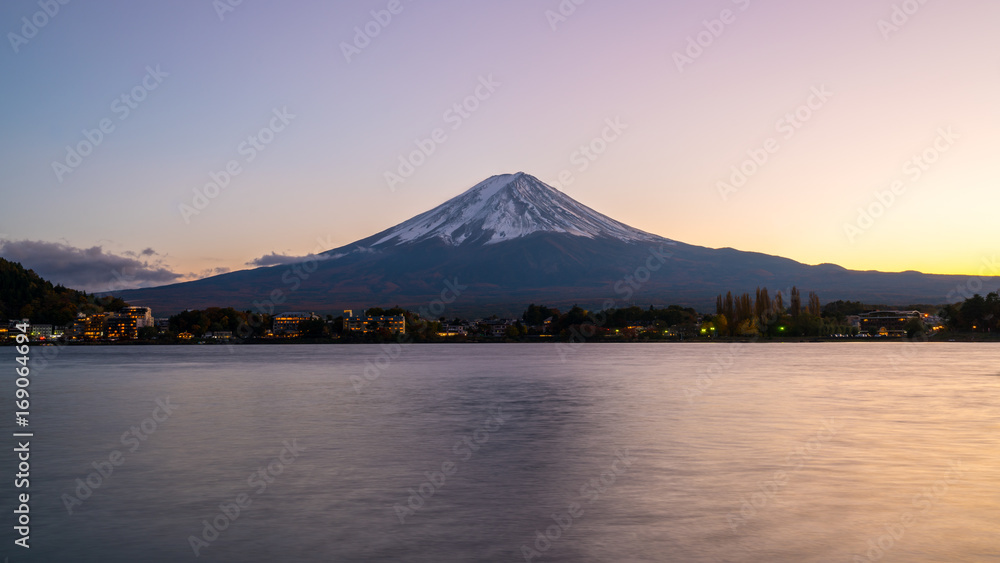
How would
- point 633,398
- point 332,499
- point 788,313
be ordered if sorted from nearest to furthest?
point 332,499
point 633,398
point 788,313

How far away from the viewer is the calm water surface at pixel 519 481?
36.3 feet

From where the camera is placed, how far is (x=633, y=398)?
36.3 metres

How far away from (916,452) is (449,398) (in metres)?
21.2

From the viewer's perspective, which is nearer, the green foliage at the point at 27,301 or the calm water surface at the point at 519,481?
the calm water surface at the point at 519,481

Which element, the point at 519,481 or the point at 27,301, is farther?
the point at 27,301

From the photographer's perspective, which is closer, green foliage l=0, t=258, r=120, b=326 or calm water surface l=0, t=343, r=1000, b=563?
calm water surface l=0, t=343, r=1000, b=563

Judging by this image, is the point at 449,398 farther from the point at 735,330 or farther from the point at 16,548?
the point at 735,330

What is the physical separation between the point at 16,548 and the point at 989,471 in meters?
16.8

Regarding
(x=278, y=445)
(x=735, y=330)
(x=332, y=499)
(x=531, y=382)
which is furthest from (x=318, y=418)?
(x=735, y=330)

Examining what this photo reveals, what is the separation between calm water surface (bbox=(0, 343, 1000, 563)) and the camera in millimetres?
11078

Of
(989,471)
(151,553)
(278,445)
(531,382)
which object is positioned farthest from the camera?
(531,382)

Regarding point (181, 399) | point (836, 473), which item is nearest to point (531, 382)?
point (181, 399)

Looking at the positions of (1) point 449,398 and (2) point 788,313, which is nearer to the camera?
(1) point 449,398

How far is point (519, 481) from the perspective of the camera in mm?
15914
